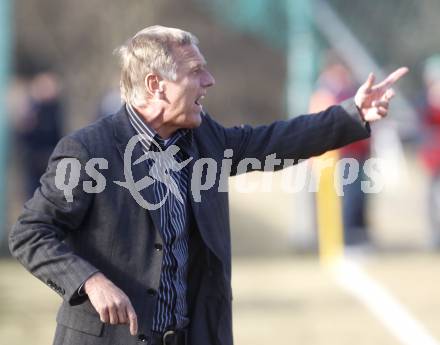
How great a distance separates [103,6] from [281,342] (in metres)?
29.9

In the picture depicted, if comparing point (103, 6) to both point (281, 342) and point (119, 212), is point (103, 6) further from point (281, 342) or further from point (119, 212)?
point (119, 212)

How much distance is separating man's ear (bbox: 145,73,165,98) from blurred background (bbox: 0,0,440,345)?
5.03 meters

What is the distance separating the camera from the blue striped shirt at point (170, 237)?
5.10 metres

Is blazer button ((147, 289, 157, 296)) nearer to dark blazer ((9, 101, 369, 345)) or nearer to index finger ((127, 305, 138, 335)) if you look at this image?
dark blazer ((9, 101, 369, 345))

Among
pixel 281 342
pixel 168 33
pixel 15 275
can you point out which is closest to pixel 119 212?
pixel 168 33

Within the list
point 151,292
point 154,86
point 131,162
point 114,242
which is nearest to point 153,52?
point 154,86

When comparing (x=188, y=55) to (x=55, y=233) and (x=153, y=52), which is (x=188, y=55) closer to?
(x=153, y=52)

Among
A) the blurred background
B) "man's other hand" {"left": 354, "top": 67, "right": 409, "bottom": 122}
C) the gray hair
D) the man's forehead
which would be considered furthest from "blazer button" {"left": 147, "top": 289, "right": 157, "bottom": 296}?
the blurred background

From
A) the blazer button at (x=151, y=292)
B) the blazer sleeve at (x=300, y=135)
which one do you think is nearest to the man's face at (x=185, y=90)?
the blazer sleeve at (x=300, y=135)

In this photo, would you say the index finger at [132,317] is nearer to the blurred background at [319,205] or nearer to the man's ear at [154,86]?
the man's ear at [154,86]

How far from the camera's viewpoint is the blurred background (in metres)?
11.1

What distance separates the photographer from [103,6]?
3881 cm

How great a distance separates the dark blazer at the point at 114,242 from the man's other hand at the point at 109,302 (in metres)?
0.06

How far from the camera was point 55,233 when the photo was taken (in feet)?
16.0
